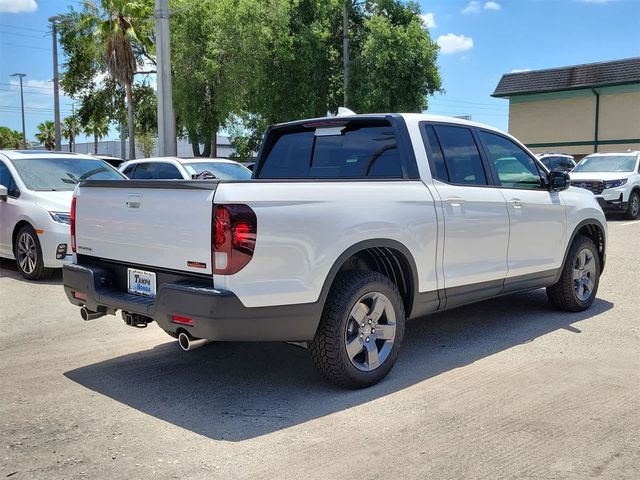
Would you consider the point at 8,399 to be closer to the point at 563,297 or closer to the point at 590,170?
the point at 563,297

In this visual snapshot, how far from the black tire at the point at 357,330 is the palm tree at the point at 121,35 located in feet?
80.7

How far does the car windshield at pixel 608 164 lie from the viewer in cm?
1794

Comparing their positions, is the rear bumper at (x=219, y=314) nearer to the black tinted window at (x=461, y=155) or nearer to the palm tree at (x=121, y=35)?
the black tinted window at (x=461, y=155)

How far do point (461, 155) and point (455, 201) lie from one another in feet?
1.88

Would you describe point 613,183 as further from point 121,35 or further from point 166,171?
point 121,35

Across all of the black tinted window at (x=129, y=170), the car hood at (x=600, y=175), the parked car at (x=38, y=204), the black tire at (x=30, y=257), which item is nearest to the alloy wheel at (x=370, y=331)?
the parked car at (x=38, y=204)

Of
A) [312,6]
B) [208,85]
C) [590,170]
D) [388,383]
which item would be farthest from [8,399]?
[312,6]

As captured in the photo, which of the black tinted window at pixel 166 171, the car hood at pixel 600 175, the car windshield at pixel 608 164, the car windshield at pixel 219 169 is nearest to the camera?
the car windshield at pixel 219 169

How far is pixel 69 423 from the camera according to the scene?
404cm

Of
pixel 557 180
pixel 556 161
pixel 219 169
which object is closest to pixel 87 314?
pixel 557 180

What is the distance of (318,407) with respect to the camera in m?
4.30

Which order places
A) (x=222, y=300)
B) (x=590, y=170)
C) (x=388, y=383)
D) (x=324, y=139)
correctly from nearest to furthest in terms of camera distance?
(x=222, y=300) → (x=388, y=383) → (x=324, y=139) → (x=590, y=170)

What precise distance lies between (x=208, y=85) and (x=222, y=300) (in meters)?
25.3

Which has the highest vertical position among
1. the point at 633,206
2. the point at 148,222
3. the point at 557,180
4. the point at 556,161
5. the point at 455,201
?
the point at 556,161
